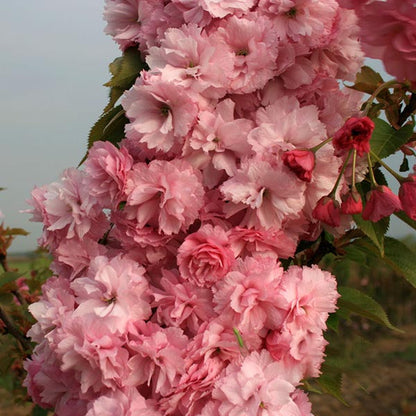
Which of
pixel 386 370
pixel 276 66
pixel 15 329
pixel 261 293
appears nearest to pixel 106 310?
pixel 261 293

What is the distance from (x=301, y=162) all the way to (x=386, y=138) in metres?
0.19

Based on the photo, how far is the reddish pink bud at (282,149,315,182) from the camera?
36.1 inches

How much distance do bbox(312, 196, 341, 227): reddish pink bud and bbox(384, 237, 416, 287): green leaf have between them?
0.78 feet

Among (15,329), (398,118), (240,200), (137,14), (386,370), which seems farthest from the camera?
(386,370)

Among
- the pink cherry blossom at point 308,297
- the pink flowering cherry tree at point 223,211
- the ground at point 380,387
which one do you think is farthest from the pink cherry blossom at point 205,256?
the ground at point 380,387

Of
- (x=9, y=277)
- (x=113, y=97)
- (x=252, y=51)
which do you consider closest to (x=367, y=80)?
(x=252, y=51)

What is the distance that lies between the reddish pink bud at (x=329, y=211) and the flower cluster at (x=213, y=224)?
46 mm

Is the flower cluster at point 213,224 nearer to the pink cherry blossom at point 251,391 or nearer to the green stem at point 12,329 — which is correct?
the pink cherry blossom at point 251,391

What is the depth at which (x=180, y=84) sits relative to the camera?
980 millimetres

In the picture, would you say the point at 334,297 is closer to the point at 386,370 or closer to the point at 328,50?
the point at 328,50

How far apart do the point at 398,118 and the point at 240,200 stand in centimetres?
35

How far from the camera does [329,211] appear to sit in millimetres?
920

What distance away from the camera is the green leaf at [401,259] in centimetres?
108

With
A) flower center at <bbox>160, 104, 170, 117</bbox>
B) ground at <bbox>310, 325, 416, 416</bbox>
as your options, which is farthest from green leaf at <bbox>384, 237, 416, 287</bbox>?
ground at <bbox>310, 325, 416, 416</bbox>
